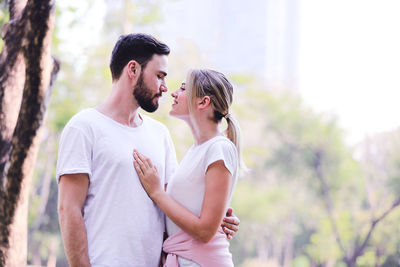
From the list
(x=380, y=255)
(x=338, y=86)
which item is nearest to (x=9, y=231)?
(x=380, y=255)

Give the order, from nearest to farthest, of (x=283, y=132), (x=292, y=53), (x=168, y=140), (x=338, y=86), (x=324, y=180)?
1. (x=168, y=140)
2. (x=324, y=180)
3. (x=283, y=132)
4. (x=338, y=86)
5. (x=292, y=53)

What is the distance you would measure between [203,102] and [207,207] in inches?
15.7

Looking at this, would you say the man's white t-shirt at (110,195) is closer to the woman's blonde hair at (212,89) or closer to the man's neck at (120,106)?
the man's neck at (120,106)

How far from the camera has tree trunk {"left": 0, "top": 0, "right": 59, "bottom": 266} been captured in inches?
112

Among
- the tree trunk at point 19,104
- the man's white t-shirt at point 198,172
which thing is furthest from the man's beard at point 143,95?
the tree trunk at point 19,104

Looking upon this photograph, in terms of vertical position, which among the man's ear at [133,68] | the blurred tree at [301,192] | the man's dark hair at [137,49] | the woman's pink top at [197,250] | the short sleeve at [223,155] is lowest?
the woman's pink top at [197,250]

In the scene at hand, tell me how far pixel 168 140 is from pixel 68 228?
0.60 metres

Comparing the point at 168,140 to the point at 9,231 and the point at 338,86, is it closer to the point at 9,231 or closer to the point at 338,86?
the point at 9,231

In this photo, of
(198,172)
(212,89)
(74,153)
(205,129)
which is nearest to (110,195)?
(74,153)

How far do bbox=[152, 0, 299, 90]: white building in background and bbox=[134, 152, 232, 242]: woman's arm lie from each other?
51458 mm

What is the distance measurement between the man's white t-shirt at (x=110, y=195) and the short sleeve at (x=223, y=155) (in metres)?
0.28

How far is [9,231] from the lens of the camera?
3.03m

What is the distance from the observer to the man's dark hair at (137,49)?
6.26 ft

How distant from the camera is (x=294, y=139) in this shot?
61.1 ft
